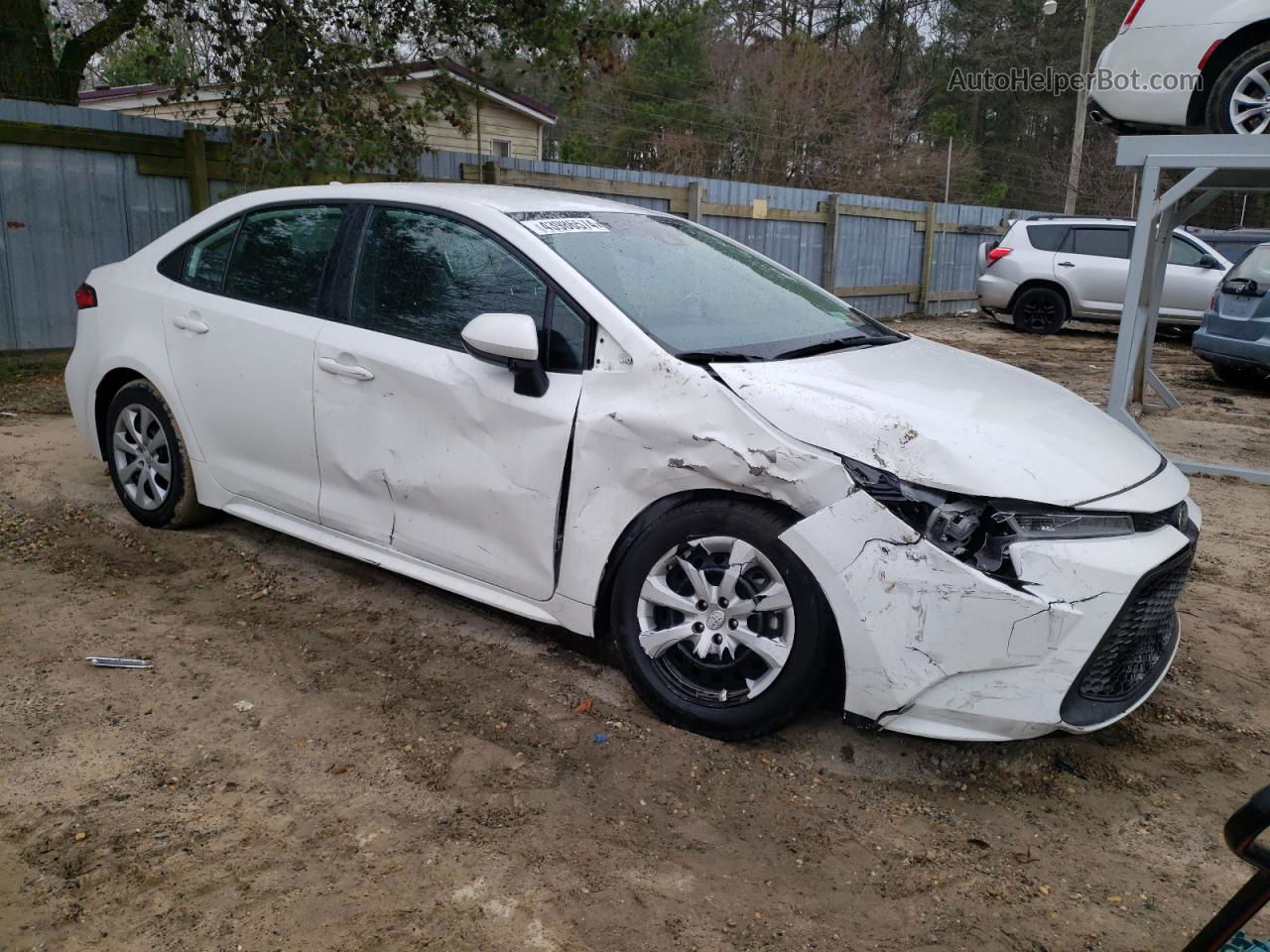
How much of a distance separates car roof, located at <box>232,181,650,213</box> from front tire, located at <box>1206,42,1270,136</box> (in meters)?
5.39

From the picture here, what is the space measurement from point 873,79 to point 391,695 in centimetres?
2907

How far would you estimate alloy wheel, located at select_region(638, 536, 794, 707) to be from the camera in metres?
2.98

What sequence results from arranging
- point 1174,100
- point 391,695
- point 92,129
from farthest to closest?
1. point 92,129
2. point 1174,100
3. point 391,695

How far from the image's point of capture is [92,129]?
28.3ft

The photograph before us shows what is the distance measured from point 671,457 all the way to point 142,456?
9.44 ft

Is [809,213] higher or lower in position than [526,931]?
higher

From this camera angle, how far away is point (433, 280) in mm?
3787

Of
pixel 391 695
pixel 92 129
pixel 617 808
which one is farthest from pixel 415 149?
pixel 617 808

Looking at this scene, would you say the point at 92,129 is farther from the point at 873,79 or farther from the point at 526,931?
the point at 873,79

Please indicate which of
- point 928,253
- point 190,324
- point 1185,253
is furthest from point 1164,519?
point 928,253

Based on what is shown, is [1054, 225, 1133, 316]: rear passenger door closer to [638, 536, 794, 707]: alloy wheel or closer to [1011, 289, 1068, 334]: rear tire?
[1011, 289, 1068, 334]: rear tire

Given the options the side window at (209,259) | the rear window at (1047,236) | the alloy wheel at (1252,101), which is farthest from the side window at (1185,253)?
the side window at (209,259)

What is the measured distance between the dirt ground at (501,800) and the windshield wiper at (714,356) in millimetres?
1139

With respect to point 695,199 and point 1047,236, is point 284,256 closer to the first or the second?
point 695,199
